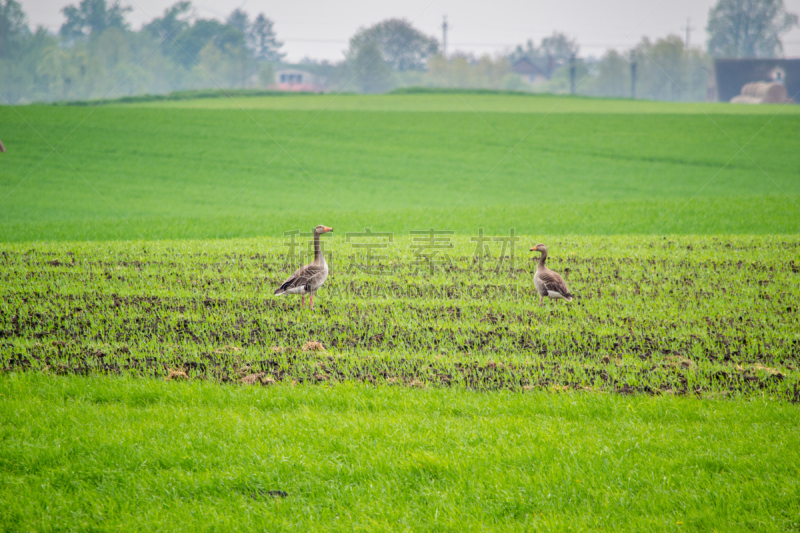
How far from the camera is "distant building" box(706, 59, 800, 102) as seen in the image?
11350 cm

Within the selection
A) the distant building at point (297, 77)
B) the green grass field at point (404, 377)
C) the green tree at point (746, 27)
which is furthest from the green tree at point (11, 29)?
the green tree at point (746, 27)

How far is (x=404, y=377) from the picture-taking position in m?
7.86

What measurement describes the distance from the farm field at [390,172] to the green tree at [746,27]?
4607 inches

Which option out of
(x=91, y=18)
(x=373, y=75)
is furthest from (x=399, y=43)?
(x=91, y=18)

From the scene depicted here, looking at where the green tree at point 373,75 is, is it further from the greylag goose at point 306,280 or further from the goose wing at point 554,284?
the goose wing at point 554,284

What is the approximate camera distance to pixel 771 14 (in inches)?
5856

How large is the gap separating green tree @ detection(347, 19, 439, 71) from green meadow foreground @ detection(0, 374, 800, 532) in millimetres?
147103

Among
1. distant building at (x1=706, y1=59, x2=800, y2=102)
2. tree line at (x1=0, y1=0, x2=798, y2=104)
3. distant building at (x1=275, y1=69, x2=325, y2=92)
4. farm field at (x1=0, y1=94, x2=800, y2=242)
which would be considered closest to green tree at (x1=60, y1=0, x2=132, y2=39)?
tree line at (x1=0, y1=0, x2=798, y2=104)

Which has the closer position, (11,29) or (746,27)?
(11,29)

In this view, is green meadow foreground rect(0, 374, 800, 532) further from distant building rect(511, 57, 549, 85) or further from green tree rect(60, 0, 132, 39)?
distant building rect(511, 57, 549, 85)

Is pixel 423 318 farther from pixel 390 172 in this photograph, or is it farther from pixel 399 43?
pixel 399 43

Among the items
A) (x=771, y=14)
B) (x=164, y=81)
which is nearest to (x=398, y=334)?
(x=164, y=81)

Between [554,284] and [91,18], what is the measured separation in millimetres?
160628

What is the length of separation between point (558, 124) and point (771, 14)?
13867 cm
